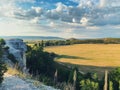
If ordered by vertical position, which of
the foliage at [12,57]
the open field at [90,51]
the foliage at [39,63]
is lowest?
the open field at [90,51]

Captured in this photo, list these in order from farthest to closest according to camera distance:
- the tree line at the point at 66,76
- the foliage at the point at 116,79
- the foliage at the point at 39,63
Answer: the foliage at the point at 39,63
the foliage at the point at 116,79
the tree line at the point at 66,76

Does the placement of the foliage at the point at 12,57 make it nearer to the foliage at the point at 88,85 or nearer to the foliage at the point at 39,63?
the foliage at the point at 39,63

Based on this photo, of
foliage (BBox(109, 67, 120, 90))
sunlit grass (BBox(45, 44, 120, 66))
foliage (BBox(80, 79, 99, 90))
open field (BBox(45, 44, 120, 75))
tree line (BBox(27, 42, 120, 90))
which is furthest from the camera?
sunlit grass (BBox(45, 44, 120, 66))

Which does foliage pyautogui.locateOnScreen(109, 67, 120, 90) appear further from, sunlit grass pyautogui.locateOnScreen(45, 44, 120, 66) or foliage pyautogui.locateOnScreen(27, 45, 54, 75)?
sunlit grass pyautogui.locateOnScreen(45, 44, 120, 66)

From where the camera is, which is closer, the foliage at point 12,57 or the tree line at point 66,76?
the foliage at point 12,57

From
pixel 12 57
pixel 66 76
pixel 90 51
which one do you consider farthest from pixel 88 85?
pixel 90 51

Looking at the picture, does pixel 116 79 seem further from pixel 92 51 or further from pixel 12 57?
pixel 92 51

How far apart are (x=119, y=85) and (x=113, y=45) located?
96834 millimetres

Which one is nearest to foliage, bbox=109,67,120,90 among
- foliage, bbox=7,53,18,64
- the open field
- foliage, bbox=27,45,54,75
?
foliage, bbox=27,45,54,75

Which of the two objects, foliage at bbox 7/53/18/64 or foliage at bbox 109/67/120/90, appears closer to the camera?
foliage at bbox 7/53/18/64

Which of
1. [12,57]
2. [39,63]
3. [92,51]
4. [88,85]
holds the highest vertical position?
[12,57]

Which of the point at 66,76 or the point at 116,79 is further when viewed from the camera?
the point at 66,76

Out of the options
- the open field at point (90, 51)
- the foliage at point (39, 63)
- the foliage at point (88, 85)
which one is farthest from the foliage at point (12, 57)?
the open field at point (90, 51)

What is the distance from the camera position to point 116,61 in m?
110
